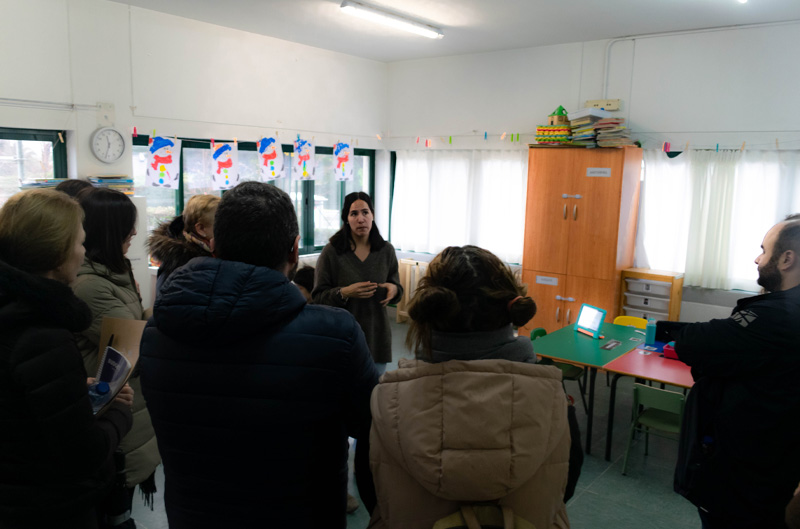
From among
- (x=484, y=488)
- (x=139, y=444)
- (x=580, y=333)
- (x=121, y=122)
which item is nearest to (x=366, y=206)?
(x=139, y=444)

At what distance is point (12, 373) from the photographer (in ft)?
4.25

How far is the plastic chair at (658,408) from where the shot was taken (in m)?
3.42

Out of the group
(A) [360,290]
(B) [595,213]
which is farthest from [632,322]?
(A) [360,290]

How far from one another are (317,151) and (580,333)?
382 cm

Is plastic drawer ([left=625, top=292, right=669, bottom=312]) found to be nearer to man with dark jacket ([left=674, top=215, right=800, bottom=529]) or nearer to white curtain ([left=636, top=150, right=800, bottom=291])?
white curtain ([left=636, top=150, right=800, bottom=291])

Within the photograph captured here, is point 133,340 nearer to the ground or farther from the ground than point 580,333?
farther from the ground

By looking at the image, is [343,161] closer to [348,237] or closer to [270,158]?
[270,158]

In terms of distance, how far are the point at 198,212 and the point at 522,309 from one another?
163cm

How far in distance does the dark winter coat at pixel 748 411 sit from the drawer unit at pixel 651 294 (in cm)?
372

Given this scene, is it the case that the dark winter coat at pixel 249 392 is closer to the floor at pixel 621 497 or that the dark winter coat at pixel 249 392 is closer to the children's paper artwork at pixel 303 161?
the floor at pixel 621 497

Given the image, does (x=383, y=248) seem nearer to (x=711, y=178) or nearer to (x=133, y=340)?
(x=133, y=340)

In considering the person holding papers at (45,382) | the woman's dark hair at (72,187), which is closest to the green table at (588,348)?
the woman's dark hair at (72,187)

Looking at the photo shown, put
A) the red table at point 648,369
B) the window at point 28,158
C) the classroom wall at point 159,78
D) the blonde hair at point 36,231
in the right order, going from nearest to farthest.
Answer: the blonde hair at point 36,231
the red table at point 648,369
the classroom wall at point 159,78
the window at point 28,158

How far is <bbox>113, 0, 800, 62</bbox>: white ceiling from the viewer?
474cm
